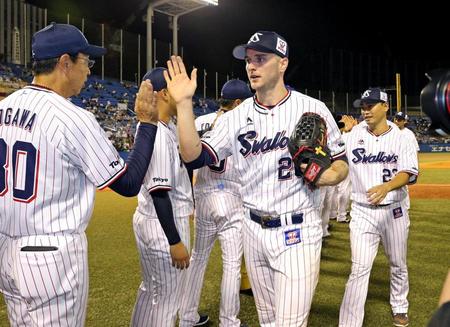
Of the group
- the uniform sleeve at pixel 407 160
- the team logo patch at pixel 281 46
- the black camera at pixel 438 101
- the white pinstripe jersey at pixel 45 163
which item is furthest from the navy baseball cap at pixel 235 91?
the black camera at pixel 438 101

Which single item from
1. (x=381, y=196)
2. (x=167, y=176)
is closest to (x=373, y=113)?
(x=381, y=196)

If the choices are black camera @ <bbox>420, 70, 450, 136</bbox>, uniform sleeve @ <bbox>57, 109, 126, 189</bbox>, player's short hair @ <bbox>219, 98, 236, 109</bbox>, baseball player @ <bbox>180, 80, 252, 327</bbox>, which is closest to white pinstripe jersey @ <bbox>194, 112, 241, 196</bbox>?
baseball player @ <bbox>180, 80, 252, 327</bbox>

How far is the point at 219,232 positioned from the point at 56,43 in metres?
Answer: 2.34

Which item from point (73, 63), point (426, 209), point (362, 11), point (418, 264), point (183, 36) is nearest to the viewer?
point (73, 63)

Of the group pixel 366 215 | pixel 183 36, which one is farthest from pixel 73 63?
pixel 183 36

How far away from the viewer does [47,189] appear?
77.1 inches

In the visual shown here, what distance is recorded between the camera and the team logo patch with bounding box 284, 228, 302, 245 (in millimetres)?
2518

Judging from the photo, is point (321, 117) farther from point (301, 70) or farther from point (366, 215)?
point (301, 70)

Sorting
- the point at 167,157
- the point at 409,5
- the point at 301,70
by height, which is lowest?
the point at 167,157

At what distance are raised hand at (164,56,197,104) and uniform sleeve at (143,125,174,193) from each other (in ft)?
1.82

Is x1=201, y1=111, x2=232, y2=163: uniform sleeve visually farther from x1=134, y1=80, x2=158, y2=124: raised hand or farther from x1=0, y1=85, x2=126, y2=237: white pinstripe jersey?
x1=0, y1=85, x2=126, y2=237: white pinstripe jersey

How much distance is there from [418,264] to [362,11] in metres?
48.0

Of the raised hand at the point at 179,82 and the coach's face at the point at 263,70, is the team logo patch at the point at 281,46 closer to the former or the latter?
the coach's face at the point at 263,70

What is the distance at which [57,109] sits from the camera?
1.99 meters
